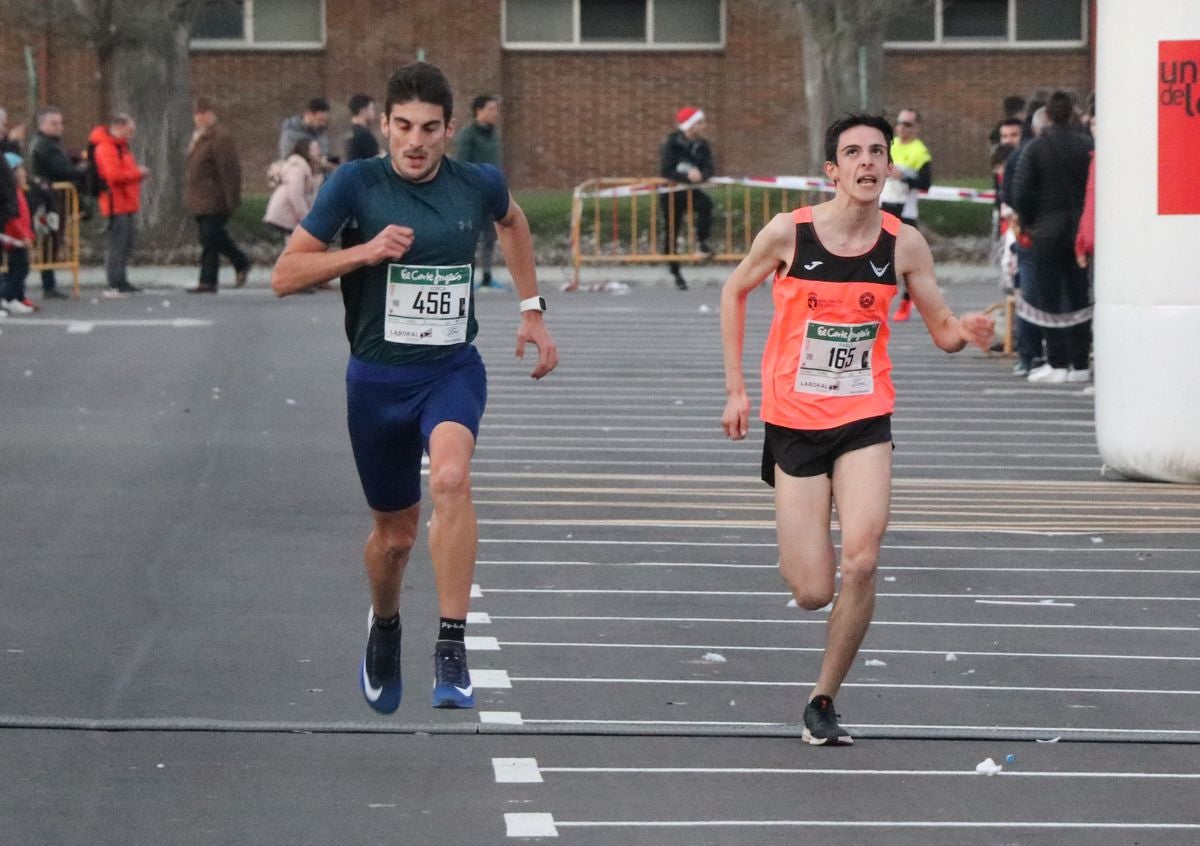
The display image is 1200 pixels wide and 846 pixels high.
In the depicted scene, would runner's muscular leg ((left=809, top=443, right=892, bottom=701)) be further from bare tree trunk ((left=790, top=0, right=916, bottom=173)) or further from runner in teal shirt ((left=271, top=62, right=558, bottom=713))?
bare tree trunk ((left=790, top=0, right=916, bottom=173))

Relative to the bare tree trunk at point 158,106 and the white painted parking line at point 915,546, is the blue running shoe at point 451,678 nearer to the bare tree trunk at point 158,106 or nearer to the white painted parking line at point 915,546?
the white painted parking line at point 915,546

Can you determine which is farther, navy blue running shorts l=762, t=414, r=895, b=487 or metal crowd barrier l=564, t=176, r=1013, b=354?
metal crowd barrier l=564, t=176, r=1013, b=354

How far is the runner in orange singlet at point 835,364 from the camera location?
680 cm

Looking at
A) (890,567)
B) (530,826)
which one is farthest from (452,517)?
(890,567)

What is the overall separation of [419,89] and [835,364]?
4.84 feet

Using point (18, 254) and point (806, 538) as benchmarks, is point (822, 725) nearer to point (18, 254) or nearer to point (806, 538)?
point (806, 538)

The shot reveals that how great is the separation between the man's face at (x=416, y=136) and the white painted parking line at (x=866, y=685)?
6.06 ft

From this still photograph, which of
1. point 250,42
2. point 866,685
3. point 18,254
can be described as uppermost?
point 250,42

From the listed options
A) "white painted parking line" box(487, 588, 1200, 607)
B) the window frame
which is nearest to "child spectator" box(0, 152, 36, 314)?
"white painted parking line" box(487, 588, 1200, 607)

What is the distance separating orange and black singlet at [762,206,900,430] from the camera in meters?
6.89

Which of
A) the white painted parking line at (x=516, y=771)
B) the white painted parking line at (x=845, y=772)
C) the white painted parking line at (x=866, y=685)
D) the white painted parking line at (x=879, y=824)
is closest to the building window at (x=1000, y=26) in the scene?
the white painted parking line at (x=866, y=685)

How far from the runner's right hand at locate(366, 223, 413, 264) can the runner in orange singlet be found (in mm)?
Answer: 1049

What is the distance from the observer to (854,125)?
22.5 ft

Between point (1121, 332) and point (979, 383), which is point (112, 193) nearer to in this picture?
point (979, 383)
